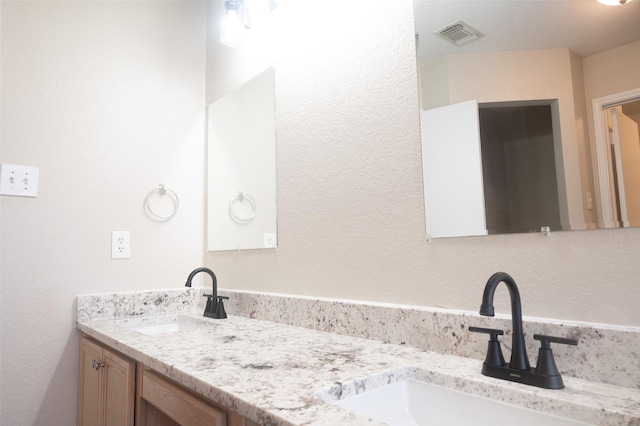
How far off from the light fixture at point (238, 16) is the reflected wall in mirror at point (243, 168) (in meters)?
0.20

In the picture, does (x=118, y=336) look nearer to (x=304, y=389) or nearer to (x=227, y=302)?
(x=227, y=302)

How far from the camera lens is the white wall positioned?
1560mm

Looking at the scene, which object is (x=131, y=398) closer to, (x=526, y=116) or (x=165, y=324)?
(x=165, y=324)

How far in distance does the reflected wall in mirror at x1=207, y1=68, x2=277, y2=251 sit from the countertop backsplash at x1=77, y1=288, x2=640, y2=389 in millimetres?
262

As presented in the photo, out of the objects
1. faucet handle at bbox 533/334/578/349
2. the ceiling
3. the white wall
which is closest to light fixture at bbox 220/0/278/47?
the white wall

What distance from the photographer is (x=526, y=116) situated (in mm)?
935

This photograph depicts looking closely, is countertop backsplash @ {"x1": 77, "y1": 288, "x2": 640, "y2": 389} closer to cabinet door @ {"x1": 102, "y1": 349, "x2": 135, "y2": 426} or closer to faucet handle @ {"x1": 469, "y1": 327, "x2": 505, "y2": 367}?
faucet handle @ {"x1": 469, "y1": 327, "x2": 505, "y2": 367}

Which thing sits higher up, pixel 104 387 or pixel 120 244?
pixel 120 244

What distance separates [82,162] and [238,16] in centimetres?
92

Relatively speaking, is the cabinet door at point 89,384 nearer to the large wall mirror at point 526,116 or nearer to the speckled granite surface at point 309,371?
the speckled granite surface at point 309,371

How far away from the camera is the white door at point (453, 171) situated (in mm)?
1029

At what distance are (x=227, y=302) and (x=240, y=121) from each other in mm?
816

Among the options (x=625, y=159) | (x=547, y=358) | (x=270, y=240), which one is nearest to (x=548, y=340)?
(x=547, y=358)

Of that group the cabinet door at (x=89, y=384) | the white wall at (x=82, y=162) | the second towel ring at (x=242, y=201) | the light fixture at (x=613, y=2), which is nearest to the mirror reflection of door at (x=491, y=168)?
the light fixture at (x=613, y=2)
